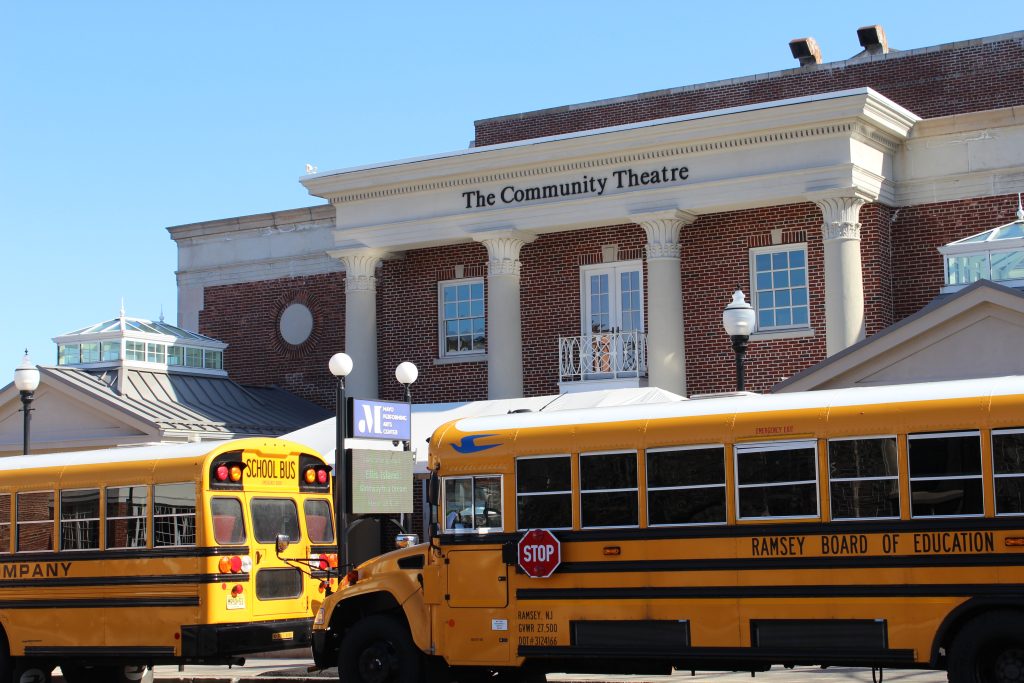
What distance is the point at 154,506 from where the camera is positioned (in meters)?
15.5

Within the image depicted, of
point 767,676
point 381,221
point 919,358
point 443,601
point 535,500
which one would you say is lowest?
point 767,676

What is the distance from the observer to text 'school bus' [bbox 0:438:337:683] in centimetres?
1514

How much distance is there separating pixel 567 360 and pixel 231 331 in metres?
9.78

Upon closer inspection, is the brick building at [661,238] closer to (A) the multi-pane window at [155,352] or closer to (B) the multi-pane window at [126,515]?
(A) the multi-pane window at [155,352]

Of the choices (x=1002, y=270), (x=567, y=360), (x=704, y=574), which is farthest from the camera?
(x=567, y=360)

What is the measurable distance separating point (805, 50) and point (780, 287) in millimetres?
9620

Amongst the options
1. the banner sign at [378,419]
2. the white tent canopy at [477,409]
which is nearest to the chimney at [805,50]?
the white tent canopy at [477,409]

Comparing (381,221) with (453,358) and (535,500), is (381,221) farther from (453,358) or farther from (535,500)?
(535,500)

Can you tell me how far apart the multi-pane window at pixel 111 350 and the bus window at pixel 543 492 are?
18793 mm

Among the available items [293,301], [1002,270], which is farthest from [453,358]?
[1002,270]

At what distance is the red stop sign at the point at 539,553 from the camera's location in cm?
1298

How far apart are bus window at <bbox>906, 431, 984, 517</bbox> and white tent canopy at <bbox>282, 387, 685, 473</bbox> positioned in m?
12.2

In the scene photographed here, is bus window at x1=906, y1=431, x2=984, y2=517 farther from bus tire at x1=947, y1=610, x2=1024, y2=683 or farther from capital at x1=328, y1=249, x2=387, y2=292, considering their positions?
capital at x1=328, y1=249, x2=387, y2=292

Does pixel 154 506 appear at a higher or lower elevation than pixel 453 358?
lower
